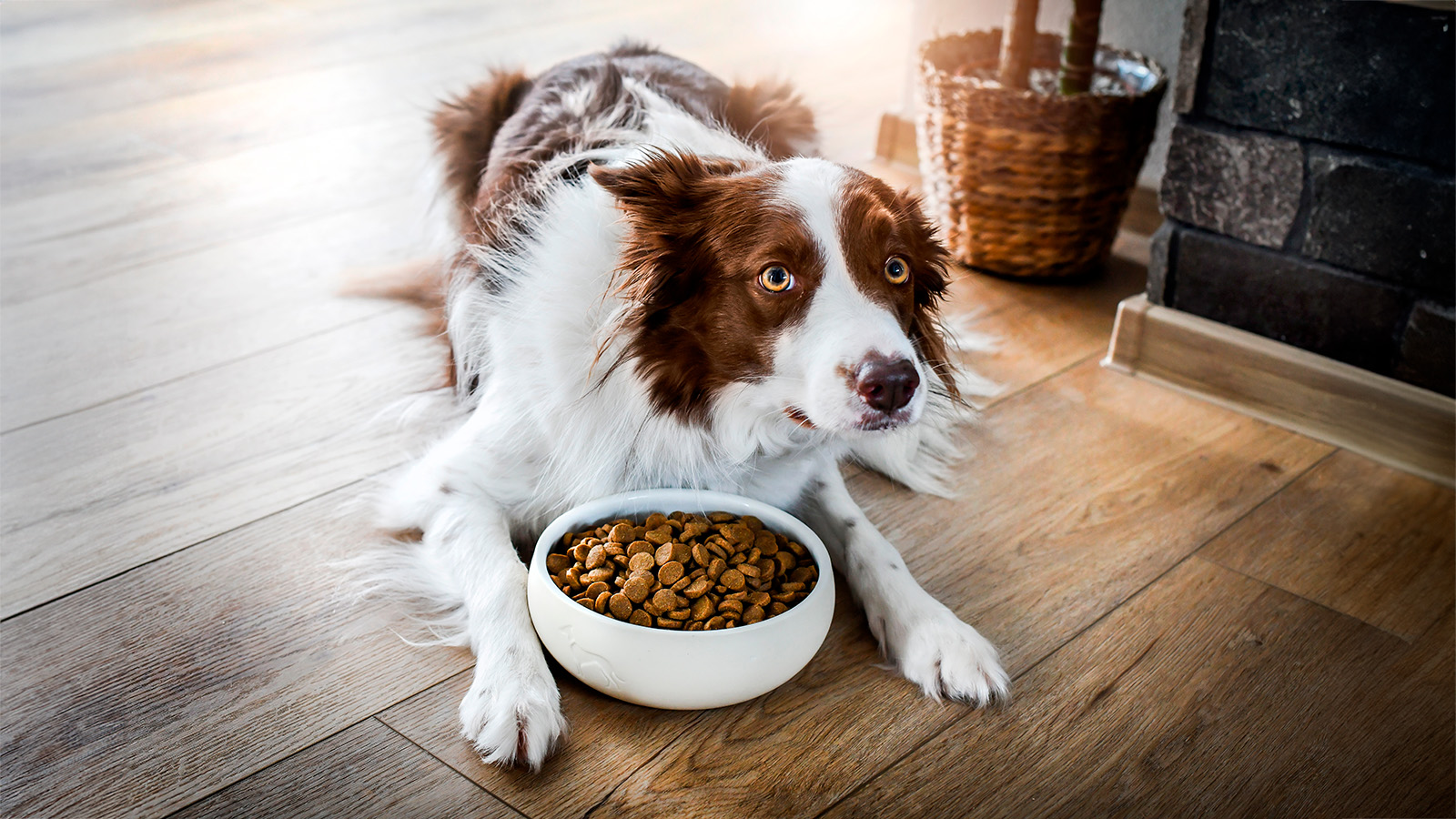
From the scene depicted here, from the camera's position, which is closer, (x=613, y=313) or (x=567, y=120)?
(x=613, y=313)

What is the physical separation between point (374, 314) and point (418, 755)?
1239 mm

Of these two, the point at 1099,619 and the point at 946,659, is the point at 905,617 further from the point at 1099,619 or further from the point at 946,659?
the point at 1099,619

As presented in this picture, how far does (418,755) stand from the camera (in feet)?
4.28

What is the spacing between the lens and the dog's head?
1.29 metres

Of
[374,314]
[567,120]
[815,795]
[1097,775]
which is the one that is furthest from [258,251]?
[1097,775]

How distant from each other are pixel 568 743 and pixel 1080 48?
172cm

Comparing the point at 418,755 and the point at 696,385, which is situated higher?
the point at 696,385

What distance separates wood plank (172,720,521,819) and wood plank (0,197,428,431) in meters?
1.02

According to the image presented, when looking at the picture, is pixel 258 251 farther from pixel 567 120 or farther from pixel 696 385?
pixel 696 385

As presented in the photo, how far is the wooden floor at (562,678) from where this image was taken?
1.29 meters

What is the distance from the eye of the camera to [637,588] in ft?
4.26

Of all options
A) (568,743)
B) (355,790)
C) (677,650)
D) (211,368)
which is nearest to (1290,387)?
(677,650)

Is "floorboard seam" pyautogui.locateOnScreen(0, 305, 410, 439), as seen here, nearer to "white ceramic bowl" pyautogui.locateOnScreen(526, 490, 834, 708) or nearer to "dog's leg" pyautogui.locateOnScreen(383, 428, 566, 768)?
"dog's leg" pyautogui.locateOnScreen(383, 428, 566, 768)

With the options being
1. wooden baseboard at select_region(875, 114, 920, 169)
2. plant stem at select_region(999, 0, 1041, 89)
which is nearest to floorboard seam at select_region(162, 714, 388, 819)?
plant stem at select_region(999, 0, 1041, 89)
